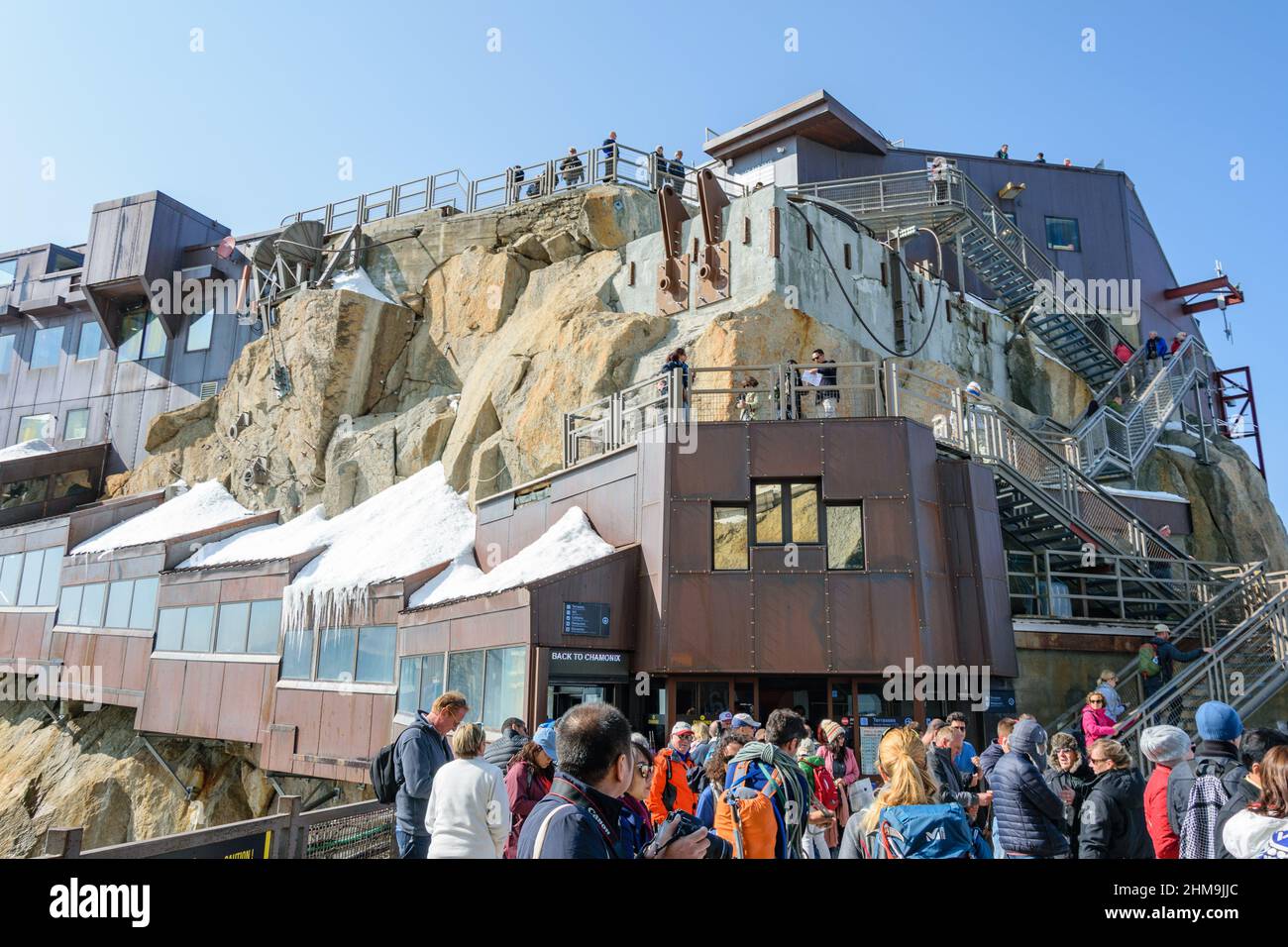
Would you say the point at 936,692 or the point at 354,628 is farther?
the point at 354,628

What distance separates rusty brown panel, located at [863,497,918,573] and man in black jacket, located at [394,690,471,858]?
10918 millimetres

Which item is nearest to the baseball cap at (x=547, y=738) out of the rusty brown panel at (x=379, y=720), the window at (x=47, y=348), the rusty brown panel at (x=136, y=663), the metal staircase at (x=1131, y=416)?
the rusty brown panel at (x=379, y=720)

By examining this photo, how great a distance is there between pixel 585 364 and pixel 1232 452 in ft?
81.4

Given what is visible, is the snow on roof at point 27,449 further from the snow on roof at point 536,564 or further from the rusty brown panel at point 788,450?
the rusty brown panel at point 788,450

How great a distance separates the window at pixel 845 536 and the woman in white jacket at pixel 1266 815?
12.1 metres

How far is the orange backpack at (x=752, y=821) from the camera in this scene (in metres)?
5.14

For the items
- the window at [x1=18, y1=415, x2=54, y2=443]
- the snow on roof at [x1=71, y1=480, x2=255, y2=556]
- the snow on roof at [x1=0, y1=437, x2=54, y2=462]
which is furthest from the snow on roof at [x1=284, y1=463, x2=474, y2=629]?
the window at [x1=18, y1=415, x2=54, y2=443]

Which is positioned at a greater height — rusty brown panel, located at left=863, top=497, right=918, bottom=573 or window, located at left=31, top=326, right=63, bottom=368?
window, located at left=31, top=326, right=63, bottom=368

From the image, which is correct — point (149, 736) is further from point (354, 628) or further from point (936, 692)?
point (936, 692)

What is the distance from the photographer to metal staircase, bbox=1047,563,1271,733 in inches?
671

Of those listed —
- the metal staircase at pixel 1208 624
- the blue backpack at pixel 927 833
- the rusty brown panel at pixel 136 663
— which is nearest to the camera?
the blue backpack at pixel 927 833

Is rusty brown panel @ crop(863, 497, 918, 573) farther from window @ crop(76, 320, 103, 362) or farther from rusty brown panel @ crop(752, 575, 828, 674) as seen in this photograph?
window @ crop(76, 320, 103, 362)
